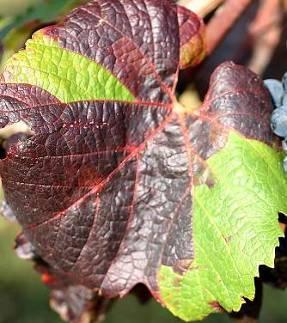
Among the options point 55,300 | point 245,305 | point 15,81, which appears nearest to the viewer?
point 15,81

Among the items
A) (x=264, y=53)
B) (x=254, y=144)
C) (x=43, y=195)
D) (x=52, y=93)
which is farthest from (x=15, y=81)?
(x=264, y=53)

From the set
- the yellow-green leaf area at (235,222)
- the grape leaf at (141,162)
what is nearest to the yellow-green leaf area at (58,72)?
the grape leaf at (141,162)

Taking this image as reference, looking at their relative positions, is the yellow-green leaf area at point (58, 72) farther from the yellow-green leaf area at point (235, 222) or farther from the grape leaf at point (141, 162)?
the yellow-green leaf area at point (235, 222)

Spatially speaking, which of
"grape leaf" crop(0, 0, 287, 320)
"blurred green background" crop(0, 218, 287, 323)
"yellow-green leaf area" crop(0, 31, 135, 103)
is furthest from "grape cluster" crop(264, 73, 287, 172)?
"blurred green background" crop(0, 218, 287, 323)

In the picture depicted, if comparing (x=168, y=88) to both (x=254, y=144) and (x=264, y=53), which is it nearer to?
(x=254, y=144)

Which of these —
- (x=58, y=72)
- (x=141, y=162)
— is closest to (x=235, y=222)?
(x=141, y=162)

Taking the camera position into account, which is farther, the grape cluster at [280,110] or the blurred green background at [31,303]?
the blurred green background at [31,303]
